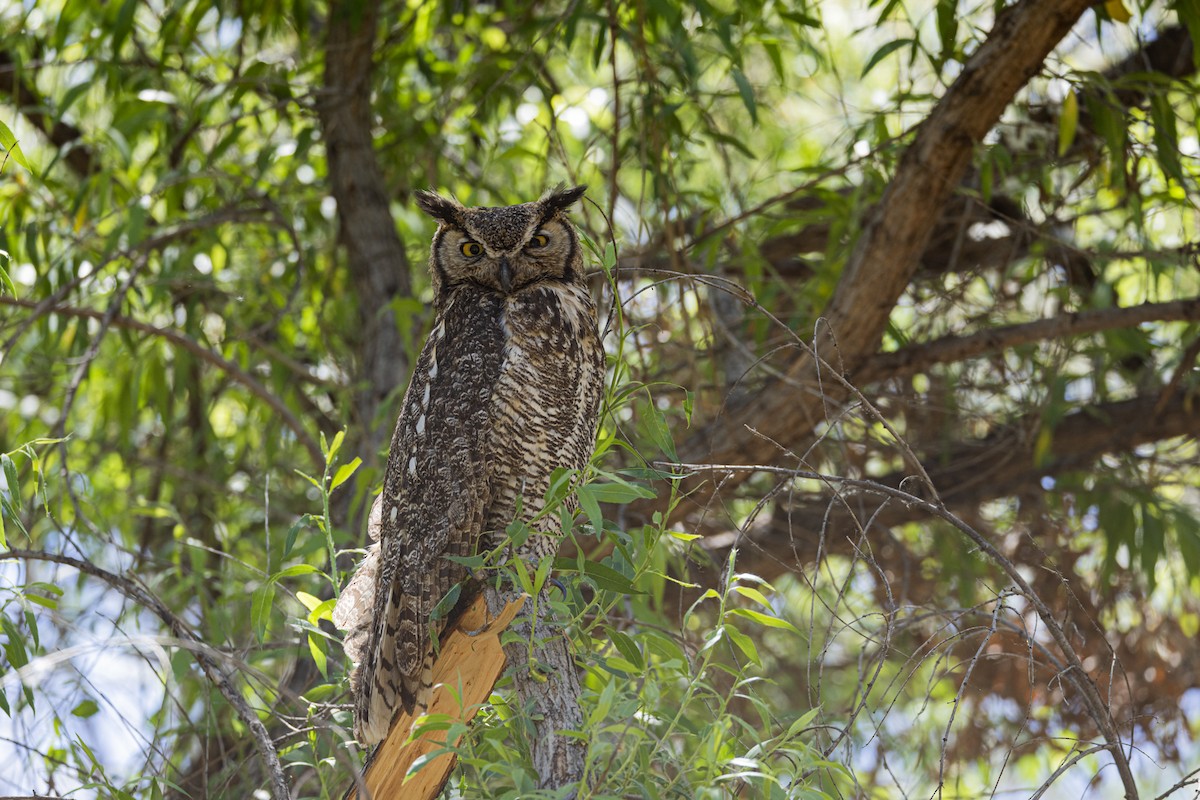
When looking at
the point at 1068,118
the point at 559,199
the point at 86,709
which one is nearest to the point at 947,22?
the point at 1068,118

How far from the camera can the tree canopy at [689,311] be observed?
7.97 ft

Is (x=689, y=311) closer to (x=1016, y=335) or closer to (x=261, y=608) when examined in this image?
(x=1016, y=335)

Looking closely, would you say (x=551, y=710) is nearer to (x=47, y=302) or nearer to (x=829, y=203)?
(x=47, y=302)

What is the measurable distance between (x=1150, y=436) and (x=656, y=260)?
1.35 m

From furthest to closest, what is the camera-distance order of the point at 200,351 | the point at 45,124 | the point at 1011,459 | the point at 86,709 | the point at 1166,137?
the point at 45,124
the point at 1011,459
the point at 200,351
the point at 1166,137
the point at 86,709

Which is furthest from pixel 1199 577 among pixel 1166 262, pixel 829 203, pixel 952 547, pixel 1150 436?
pixel 829 203

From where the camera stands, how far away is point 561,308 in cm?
202

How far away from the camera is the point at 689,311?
3.13 m

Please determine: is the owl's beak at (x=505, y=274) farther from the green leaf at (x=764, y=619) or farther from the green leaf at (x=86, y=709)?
the green leaf at (x=86, y=709)

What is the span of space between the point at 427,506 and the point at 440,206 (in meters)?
0.64

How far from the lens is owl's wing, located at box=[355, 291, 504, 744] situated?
1.76 metres

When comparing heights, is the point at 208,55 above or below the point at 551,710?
above

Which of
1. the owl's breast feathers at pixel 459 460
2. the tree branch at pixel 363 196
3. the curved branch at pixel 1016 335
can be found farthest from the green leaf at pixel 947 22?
the tree branch at pixel 363 196

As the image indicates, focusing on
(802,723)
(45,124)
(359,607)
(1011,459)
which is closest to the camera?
(802,723)
